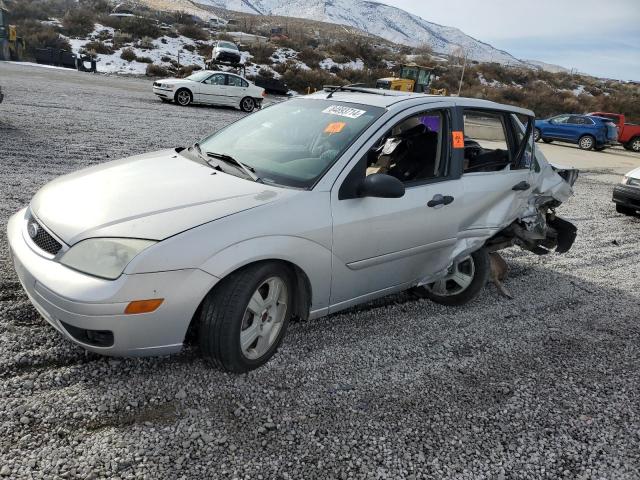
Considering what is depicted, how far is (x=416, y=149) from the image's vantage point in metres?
3.89

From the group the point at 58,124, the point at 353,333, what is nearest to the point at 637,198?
the point at 353,333

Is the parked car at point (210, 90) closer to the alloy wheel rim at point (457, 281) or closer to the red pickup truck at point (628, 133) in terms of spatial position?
the alloy wheel rim at point (457, 281)

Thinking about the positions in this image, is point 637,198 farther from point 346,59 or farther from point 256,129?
point 346,59

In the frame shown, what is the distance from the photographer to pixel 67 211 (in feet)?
9.23

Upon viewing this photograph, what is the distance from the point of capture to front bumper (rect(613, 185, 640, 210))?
28.0 feet

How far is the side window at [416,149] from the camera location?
3732mm

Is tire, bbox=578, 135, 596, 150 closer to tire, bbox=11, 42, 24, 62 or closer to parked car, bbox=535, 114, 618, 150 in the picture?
parked car, bbox=535, 114, 618, 150

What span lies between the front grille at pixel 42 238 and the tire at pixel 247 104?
18270 mm

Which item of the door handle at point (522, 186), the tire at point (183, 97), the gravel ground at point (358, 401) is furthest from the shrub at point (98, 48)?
the door handle at point (522, 186)

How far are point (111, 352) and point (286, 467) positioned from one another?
1060mm

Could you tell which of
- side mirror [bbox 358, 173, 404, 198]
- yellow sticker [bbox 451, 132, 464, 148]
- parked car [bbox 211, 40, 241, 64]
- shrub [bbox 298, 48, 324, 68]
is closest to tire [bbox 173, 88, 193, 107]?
yellow sticker [bbox 451, 132, 464, 148]

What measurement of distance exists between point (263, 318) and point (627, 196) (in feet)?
26.8

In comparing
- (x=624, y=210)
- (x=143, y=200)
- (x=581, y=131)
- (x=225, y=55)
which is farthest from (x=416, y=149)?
(x=225, y=55)

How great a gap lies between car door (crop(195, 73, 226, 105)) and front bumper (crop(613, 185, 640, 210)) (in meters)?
15.0
